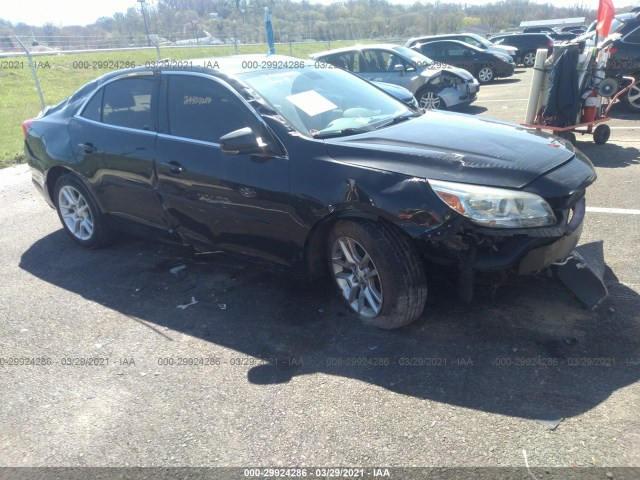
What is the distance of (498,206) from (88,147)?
3671 millimetres

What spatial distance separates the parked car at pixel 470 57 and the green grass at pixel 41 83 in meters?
4.92

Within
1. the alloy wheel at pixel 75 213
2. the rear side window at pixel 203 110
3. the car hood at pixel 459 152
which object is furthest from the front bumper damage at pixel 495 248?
the alloy wheel at pixel 75 213

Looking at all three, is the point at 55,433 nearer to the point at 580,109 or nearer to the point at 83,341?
the point at 83,341

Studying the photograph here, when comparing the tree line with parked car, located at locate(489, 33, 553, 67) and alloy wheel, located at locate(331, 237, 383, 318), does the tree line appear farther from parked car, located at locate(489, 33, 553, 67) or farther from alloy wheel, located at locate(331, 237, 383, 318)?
parked car, located at locate(489, 33, 553, 67)

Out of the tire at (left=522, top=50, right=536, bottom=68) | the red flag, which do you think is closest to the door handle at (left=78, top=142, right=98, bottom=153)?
the red flag

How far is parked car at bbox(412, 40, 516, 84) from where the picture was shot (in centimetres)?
1689

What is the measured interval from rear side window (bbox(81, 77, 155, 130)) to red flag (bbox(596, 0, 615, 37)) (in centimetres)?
730

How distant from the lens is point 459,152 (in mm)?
3143

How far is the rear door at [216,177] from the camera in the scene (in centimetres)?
350

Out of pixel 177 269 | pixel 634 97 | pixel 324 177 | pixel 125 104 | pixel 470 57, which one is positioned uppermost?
pixel 125 104

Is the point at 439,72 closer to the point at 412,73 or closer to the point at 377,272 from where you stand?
the point at 412,73

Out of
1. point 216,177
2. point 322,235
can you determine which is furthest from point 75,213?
point 322,235

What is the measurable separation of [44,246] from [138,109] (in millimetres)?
2033

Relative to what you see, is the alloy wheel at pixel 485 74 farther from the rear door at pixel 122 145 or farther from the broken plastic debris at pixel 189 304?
the broken plastic debris at pixel 189 304
